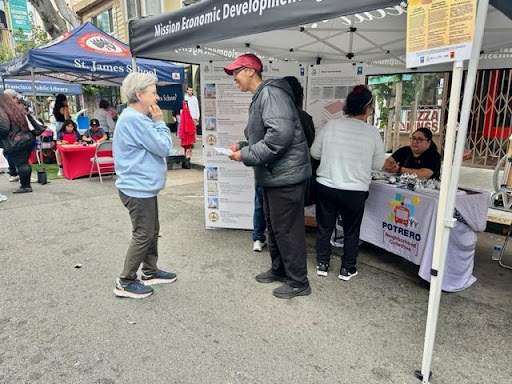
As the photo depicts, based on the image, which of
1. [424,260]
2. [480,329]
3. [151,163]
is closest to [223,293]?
[151,163]

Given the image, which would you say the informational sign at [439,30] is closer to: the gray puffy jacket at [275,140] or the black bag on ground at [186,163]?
the gray puffy jacket at [275,140]

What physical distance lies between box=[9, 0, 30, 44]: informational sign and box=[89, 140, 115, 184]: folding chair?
1263 inches

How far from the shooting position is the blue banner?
9.55 m

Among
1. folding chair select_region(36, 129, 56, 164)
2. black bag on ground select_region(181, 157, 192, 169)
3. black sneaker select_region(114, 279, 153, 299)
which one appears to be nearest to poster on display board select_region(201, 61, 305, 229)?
black sneaker select_region(114, 279, 153, 299)

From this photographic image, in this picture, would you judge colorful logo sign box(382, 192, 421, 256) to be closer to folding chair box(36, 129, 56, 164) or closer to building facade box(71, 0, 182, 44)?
folding chair box(36, 129, 56, 164)

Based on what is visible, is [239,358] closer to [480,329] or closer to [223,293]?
[223,293]

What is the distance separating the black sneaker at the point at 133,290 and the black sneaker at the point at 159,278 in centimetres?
17

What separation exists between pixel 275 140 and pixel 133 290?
173cm

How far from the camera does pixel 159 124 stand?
287cm

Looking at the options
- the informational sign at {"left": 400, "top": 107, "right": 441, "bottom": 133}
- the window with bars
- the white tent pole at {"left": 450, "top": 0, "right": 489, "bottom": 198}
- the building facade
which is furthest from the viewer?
the window with bars

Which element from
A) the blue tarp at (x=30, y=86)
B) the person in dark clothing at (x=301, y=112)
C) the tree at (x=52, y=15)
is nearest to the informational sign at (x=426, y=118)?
the person in dark clothing at (x=301, y=112)

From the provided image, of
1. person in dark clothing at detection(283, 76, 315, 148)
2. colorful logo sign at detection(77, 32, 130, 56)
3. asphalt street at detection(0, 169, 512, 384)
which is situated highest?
colorful logo sign at detection(77, 32, 130, 56)

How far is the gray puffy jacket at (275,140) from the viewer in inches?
106

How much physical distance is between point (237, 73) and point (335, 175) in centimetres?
115
